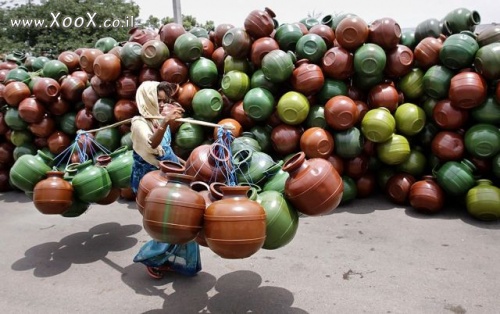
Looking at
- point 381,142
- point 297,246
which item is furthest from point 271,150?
point 297,246

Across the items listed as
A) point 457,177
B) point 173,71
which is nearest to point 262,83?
point 173,71

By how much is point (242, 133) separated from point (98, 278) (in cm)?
318

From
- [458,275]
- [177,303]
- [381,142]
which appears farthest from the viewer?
[381,142]

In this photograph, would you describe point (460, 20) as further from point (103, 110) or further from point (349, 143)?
point (103, 110)

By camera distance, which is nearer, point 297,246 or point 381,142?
point 297,246

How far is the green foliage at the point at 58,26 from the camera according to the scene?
837 inches

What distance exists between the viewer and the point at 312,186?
2654mm

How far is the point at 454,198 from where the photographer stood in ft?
18.2

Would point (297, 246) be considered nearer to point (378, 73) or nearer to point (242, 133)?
point (242, 133)

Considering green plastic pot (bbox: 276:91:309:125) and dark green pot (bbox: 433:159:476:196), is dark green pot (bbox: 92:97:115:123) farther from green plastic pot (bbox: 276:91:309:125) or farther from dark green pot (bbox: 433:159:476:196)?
dark green pot (bbox: 433:159:476:196)

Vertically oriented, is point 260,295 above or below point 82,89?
below

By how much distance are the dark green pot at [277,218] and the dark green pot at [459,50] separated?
3.95 meters

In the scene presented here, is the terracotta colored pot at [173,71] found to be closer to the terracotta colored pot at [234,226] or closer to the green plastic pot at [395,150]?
the green plastic pot at [395,150]

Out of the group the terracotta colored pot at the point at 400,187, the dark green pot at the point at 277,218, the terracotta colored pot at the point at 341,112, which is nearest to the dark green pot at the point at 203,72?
the terracotta colored pot at the point at 341,112
